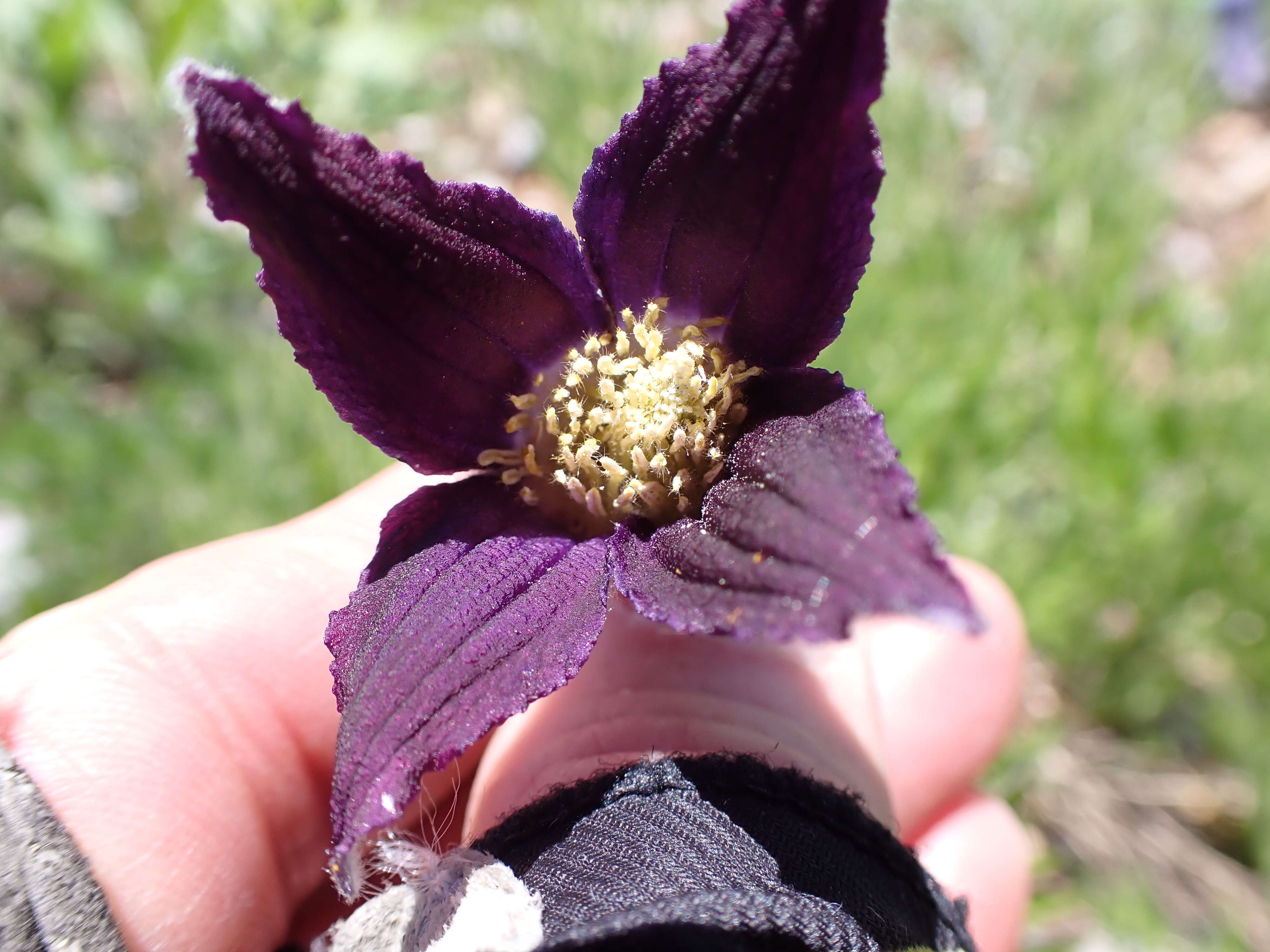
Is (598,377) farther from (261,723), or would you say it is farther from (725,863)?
(261,723)

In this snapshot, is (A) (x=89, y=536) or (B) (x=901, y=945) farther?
(A) (x=89, y=536)

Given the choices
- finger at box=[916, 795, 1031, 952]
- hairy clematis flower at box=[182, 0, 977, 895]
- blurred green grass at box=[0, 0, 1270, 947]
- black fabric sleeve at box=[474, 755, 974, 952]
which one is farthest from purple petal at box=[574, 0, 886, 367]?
blurred green grass at box=[0, 0, 1270, 947]

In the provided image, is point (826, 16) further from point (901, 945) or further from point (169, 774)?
point (169, 774)

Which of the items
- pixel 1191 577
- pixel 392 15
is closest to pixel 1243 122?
pixel 1191 577

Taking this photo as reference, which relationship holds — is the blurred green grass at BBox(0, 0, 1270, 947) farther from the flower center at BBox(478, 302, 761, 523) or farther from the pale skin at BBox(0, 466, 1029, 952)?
the flower center at BBox(478, 302, 761, 523)

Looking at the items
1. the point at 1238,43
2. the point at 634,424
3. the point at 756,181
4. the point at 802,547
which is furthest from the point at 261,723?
the point at 1238,43

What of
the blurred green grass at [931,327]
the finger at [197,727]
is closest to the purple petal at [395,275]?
the finger at [197,727]

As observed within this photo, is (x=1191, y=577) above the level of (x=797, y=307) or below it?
below
